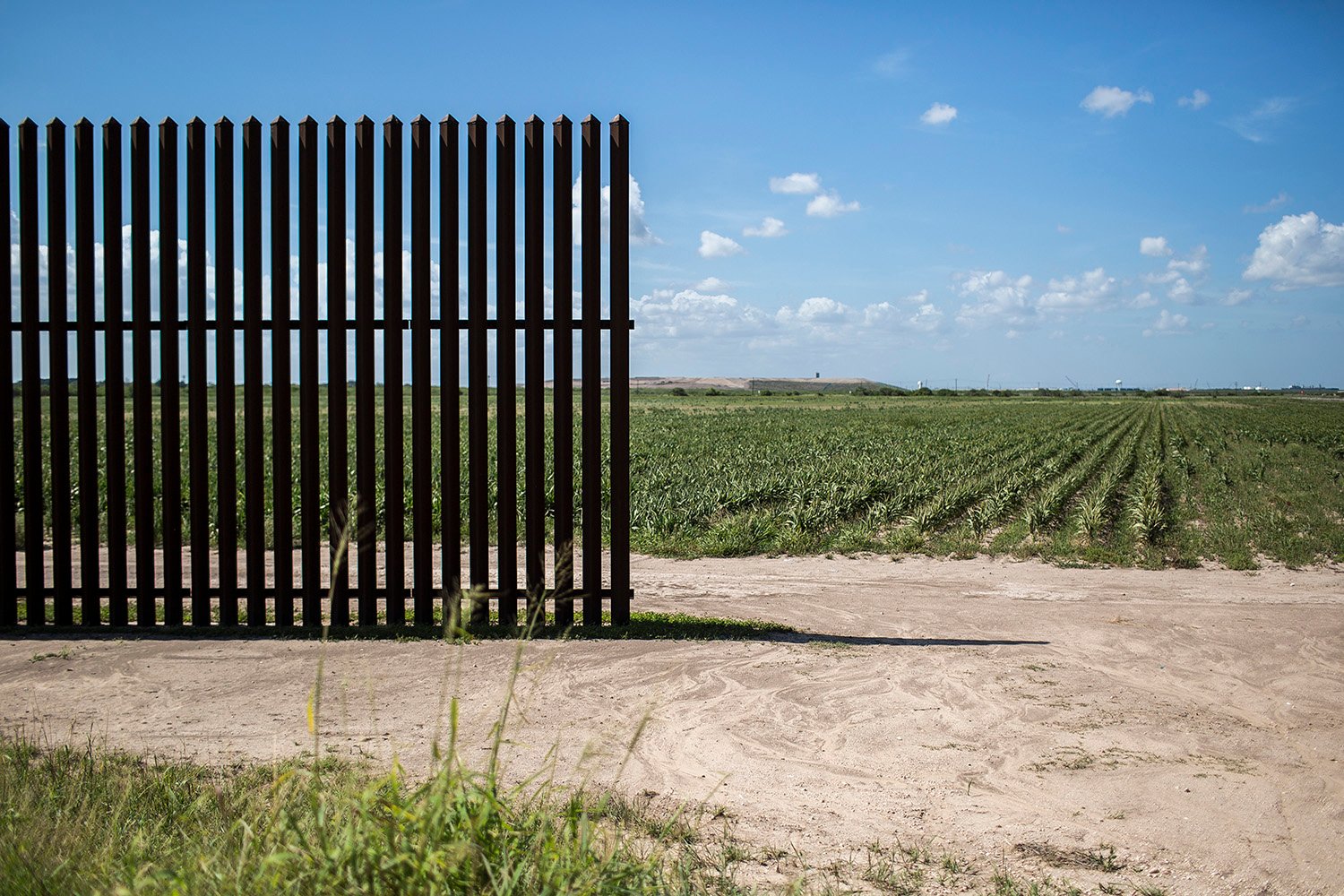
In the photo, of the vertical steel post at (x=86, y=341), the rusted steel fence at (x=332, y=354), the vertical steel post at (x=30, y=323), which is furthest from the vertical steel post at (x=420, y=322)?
the vertical steel post at (x=30, y=323)

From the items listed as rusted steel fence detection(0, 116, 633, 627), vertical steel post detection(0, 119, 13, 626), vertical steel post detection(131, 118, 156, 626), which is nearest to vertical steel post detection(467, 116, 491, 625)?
rusted steel fence detection(0, 116, 633, 627)

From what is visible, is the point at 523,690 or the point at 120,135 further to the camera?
the point at 120,135

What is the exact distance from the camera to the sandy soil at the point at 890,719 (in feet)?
15.6

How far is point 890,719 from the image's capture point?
6.45 m

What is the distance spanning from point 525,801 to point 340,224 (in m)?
5.63

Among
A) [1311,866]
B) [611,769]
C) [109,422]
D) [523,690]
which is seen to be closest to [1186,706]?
[1311,866]

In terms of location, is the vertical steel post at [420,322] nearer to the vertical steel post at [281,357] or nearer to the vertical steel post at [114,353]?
the vertical steel post at [281,357]

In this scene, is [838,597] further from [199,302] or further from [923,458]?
[923,458]

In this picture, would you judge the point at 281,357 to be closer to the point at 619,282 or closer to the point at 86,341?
the point at 86,341

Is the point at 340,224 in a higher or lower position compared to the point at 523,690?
higher

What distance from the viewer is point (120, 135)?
866 cm

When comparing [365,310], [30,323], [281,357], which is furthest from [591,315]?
[30,323]

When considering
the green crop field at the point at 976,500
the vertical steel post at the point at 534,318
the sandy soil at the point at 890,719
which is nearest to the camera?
the sandy soil at the point at 890,719

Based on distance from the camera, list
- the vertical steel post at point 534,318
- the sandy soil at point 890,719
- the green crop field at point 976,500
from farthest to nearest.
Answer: the green crop field at point 976,500 → the vertical steel post at point 534,318 → the sandy soil at point 890,719
